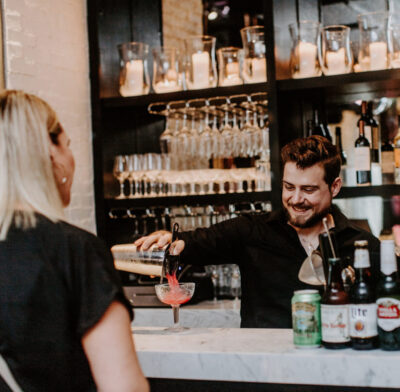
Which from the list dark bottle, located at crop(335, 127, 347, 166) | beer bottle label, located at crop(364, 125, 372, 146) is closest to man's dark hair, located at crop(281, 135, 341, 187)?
beer bottle label, located at crop(364, 125, 372, 146)

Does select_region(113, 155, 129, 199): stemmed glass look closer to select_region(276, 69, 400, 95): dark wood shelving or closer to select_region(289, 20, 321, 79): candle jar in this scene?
select_region(276, 69, 400, 95): dark wood shelving

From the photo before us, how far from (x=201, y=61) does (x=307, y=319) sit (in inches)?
84.0

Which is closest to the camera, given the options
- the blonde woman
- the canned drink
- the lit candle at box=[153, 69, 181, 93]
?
the blonde woman

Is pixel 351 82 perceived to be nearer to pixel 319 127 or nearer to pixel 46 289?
pixel 319 127

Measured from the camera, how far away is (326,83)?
3.28m

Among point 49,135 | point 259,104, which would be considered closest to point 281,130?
point 259,104

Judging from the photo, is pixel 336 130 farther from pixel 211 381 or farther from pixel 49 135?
pixel 49 135

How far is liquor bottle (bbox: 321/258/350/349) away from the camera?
65.3 inches

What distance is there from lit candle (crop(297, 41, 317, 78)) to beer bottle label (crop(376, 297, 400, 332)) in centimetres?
192

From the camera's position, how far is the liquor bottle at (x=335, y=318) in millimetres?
1658

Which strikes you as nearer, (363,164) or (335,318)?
(335,318)

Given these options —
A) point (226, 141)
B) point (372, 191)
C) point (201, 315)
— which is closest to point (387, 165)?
point (372, 191)

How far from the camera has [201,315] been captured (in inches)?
134

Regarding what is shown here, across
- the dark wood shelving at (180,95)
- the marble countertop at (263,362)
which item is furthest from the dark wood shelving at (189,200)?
the marble countertop at (263,362)
